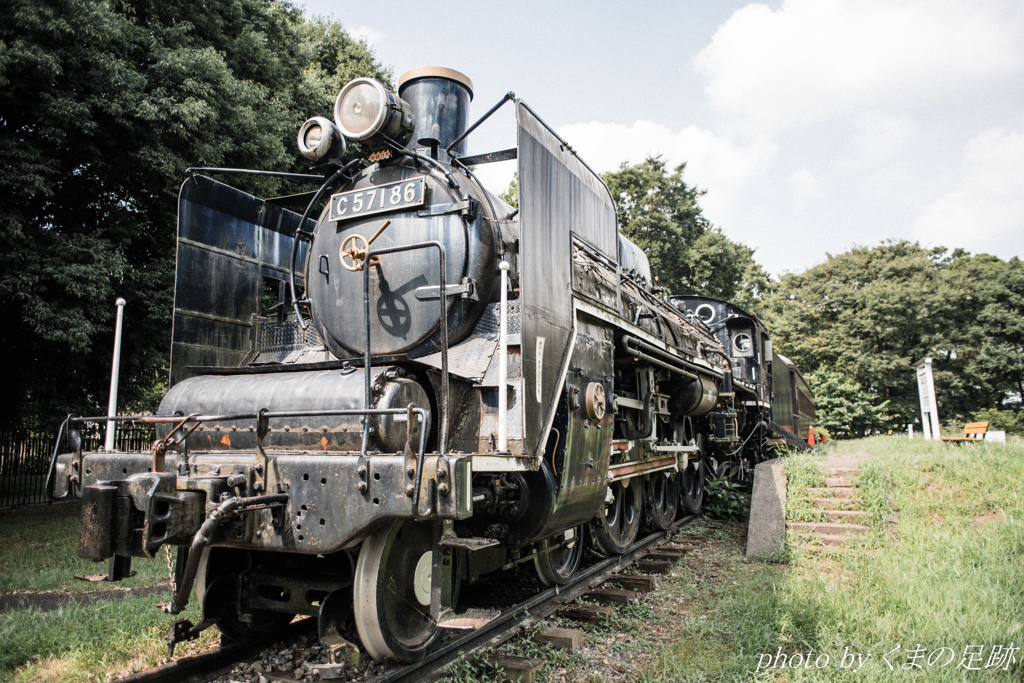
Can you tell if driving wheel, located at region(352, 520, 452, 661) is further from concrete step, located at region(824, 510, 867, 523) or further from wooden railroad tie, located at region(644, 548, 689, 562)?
concrete step, located at region(824, 510, 867, 523)

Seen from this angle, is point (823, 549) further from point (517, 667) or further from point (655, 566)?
point (517, 667)

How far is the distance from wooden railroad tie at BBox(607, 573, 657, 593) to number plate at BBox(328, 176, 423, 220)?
3448mm

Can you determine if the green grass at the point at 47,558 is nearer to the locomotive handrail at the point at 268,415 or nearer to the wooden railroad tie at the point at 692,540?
the locomotive handrail at the point at 268,415

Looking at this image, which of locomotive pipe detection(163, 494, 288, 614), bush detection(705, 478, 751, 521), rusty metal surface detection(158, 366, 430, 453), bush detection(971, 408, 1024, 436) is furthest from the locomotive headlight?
bush detection(971, 408, 1024, 436)

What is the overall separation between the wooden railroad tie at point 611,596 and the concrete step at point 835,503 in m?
2.79

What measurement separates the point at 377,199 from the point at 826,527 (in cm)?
519

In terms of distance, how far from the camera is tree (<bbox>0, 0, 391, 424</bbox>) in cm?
733

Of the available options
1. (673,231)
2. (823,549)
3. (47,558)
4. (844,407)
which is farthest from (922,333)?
(47,558)

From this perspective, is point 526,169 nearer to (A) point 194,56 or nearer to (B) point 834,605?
(B) point 834,605

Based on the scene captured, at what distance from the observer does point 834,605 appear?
4242mm

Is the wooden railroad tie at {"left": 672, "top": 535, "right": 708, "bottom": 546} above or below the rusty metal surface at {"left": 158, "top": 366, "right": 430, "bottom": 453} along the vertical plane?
below

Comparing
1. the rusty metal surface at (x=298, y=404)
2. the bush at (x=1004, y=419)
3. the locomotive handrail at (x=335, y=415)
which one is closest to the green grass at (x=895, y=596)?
the locomotive handrail at (x=335, y=415)

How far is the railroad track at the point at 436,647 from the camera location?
3.20m

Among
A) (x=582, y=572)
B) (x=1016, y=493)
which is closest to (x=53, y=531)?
(x=582, y=572)
